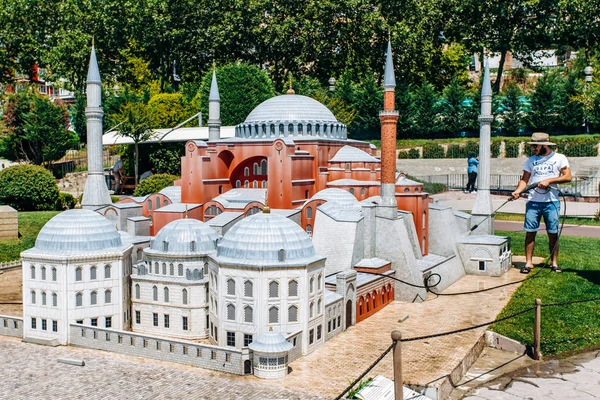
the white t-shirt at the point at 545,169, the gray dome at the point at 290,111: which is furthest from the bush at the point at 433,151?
the white t-shirt at the point at 545,169

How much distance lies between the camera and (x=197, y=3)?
57375mm

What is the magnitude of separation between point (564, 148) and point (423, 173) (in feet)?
36.0

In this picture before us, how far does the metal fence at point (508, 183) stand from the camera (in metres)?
42.3

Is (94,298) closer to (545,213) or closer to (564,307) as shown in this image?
(564,307)

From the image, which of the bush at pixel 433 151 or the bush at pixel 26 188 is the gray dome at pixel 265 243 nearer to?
the bush at pixel 26 188

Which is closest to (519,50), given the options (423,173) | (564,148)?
(564,148)

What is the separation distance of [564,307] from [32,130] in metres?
43.8

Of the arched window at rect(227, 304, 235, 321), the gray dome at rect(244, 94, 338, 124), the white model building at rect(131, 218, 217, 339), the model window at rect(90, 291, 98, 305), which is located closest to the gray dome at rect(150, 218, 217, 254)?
the white model building at rect(131, 218, 217, 339)

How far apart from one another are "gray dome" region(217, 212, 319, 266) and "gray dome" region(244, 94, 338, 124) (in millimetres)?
12962

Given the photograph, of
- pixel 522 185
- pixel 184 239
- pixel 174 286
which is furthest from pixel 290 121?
pixel 522 185

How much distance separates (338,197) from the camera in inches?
1089

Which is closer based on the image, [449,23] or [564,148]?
[564,148]

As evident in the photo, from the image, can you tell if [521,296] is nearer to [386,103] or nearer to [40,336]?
[386,103]

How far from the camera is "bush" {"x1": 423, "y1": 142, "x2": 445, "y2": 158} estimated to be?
52.9 m
